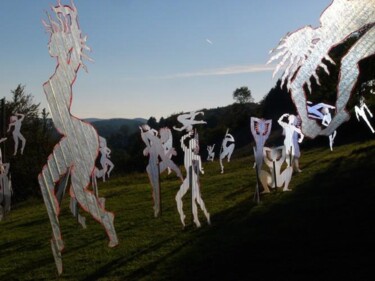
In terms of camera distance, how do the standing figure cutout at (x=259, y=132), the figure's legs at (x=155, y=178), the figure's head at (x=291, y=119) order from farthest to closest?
the figure's head at (x=291, y=119) → the standing figure cutout at (x=259, y=132) → the figure's legs at (x=155, y=178)

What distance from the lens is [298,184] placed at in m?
13.9

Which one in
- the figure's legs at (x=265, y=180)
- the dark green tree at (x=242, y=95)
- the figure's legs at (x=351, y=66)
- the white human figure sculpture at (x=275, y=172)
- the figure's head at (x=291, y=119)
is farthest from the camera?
the dark green tree at (x=242, y=95)

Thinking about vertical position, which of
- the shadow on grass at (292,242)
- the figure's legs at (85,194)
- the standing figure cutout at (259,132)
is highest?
the standing figure cutout at (259,132)

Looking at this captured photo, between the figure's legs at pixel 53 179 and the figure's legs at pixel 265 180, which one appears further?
the figure's legs at pixel 265 180

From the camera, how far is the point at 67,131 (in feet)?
24.9

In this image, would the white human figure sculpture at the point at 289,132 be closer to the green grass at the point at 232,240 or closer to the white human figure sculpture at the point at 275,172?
the white human figure sculpture at the point at 275,172

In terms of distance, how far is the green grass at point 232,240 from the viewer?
7617mm

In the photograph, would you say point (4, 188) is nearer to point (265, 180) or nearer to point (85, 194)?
point (265, 180)

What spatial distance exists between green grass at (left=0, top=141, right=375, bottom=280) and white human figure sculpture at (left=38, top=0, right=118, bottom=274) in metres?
1.39

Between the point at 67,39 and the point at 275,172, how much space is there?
7.31 m

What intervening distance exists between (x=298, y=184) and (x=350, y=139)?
1624cm

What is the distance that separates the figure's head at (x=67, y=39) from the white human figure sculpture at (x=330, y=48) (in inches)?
126

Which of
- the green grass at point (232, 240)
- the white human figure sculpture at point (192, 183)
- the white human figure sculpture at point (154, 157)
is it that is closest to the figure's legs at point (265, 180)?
the green grass at point (232, 240)

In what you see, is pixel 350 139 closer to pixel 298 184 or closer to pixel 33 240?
pixel 298 184
